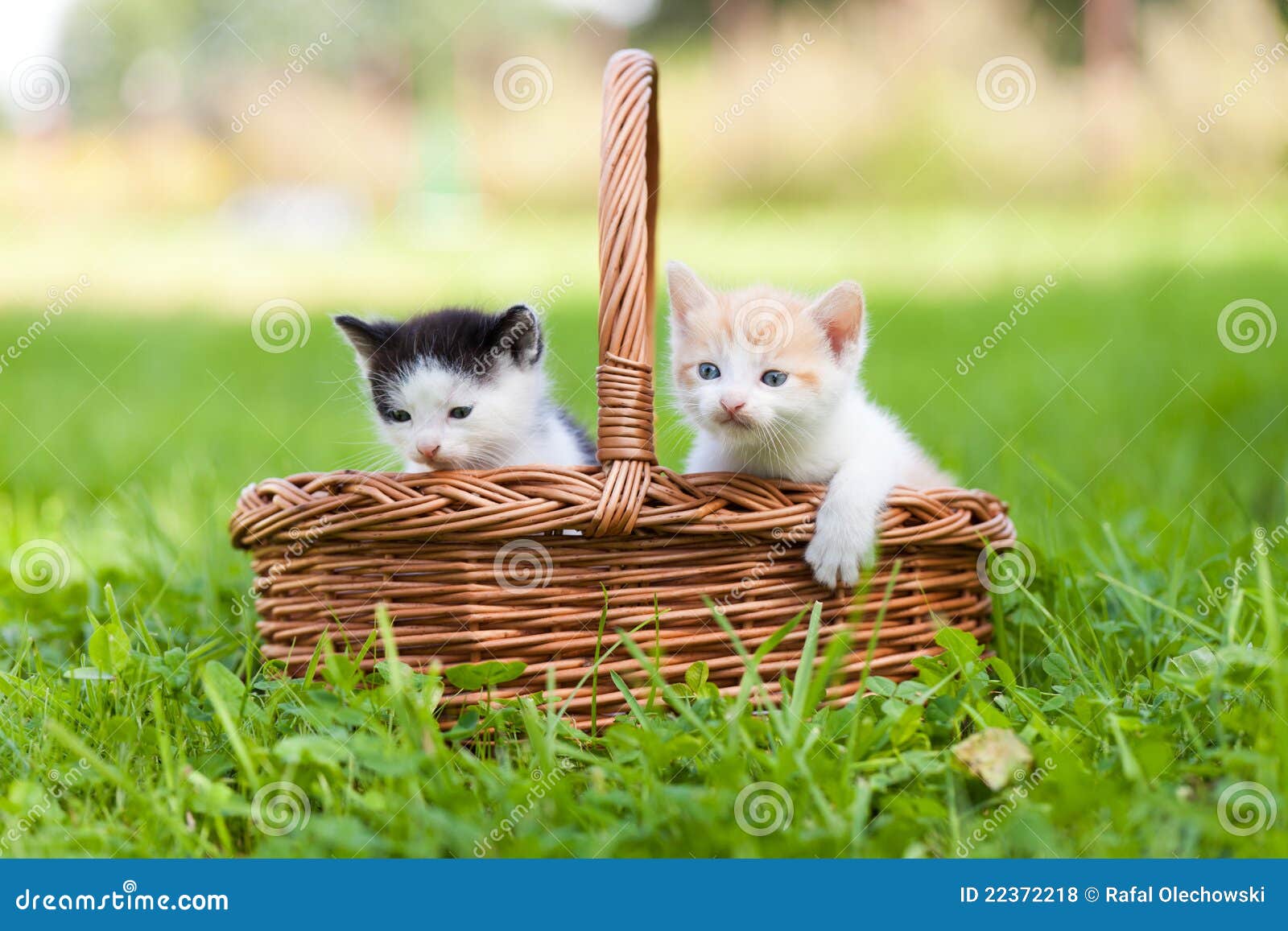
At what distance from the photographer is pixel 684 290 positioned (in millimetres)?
2305

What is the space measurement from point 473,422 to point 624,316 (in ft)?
1.59

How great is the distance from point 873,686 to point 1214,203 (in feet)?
20.9

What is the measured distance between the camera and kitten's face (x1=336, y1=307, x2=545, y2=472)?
224 cm

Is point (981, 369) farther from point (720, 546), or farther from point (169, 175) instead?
point (169, 175)

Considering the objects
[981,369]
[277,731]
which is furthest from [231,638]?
[981,369]

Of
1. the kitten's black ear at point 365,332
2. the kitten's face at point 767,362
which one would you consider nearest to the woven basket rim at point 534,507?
the kitten's face at point 767,362

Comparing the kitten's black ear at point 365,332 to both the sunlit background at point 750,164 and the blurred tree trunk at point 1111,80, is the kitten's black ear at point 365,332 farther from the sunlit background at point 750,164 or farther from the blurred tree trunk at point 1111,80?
the blurred tree trunk at point 1111,80

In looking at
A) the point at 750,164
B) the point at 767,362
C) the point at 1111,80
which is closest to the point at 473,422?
the point at 767,362

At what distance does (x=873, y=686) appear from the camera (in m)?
1.90

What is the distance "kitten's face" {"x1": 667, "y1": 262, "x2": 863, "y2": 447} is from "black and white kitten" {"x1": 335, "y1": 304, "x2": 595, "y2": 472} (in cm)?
33

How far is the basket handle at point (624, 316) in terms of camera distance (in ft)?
6.05

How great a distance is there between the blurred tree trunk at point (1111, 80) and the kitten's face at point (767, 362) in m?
6.16

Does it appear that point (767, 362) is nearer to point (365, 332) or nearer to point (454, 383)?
point (454, 383)

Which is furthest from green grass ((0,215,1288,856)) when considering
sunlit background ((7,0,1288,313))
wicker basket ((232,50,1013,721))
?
sunlit background ((7,0,1288,313))
